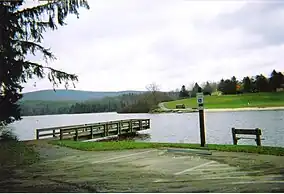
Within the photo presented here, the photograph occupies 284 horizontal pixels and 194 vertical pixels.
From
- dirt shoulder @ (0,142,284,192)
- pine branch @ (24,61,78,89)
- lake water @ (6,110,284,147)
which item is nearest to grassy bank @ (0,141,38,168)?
dirt shoulder @ (0,142,284,192)

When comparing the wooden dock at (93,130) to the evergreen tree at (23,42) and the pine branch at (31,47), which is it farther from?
the pine branch at (31,47)

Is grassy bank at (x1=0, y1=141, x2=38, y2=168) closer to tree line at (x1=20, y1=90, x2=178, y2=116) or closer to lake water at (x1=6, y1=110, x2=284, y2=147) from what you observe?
lake water at (x1=6, y1=110, x2=284, y2=147)

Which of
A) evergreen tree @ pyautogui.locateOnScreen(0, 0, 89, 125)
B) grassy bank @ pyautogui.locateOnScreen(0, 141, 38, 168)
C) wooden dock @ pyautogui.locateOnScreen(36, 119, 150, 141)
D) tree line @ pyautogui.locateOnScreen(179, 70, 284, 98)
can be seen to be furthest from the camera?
wooden dock @ pyautogui.locateOnScreen(36, 119, 150, 141)

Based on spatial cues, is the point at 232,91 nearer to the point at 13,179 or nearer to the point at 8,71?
the point at 8,71

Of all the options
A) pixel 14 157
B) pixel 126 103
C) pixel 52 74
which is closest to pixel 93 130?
pixel 52 74

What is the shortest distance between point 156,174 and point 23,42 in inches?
248

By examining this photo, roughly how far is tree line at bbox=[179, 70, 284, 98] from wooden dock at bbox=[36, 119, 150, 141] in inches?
295

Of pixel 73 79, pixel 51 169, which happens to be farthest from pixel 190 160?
pixel 73 79

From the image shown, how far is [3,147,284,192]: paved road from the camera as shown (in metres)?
4.99

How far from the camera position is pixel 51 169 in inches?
290

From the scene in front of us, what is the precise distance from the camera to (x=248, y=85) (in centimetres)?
1702

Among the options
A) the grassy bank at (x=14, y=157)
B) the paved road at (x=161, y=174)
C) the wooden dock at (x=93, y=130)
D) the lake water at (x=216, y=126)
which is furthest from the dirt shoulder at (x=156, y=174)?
the wooden dock at (x=93, y=130)

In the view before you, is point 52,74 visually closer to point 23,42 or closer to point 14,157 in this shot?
point 23,42

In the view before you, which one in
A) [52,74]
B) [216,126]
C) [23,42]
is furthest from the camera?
[216,126]
